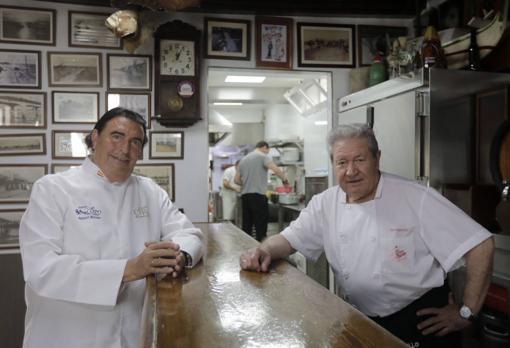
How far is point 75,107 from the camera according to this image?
324cm

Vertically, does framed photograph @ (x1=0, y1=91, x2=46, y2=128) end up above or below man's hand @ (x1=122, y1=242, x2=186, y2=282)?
above

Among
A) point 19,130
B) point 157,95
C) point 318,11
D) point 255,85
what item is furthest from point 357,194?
point 255,85

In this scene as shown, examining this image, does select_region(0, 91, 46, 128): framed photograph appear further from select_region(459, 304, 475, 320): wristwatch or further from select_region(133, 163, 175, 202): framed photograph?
select_region(459, 304, 475, 320): wristwatch

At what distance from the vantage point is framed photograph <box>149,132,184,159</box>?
133 inches

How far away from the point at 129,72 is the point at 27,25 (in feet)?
2.66

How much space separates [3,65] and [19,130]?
499mm

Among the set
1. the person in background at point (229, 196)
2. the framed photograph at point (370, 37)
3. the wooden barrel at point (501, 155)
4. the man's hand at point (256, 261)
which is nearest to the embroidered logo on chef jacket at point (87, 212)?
the man's hand at point (256, 261)

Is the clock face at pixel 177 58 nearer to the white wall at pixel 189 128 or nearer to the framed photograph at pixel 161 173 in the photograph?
the white wall at pixel 189 128

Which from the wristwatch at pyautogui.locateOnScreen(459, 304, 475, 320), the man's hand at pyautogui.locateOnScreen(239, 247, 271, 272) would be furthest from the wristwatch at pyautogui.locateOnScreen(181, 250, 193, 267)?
the wristwatch at pyautogui.locateOnScreen(459, 304, 475, 320)

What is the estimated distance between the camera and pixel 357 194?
167cm

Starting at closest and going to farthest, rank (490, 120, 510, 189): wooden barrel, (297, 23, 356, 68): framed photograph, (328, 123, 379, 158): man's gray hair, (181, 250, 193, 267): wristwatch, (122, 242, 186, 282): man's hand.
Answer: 1. (122, 242, 186, 282): man's hand
2. (181, 250, 193, 267): wristwatch
3. (328, 123, 379, 158): man's gray hair
4. (490, 120, 510, 189): wooden barrel
5. (297, 23, 356, 68): framed photograph

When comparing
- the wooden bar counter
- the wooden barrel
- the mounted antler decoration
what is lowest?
the wooden bar counter

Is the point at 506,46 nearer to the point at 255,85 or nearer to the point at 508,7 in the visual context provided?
the point at 508,7

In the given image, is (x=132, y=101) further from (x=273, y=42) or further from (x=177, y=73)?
(x=273, y=42)
